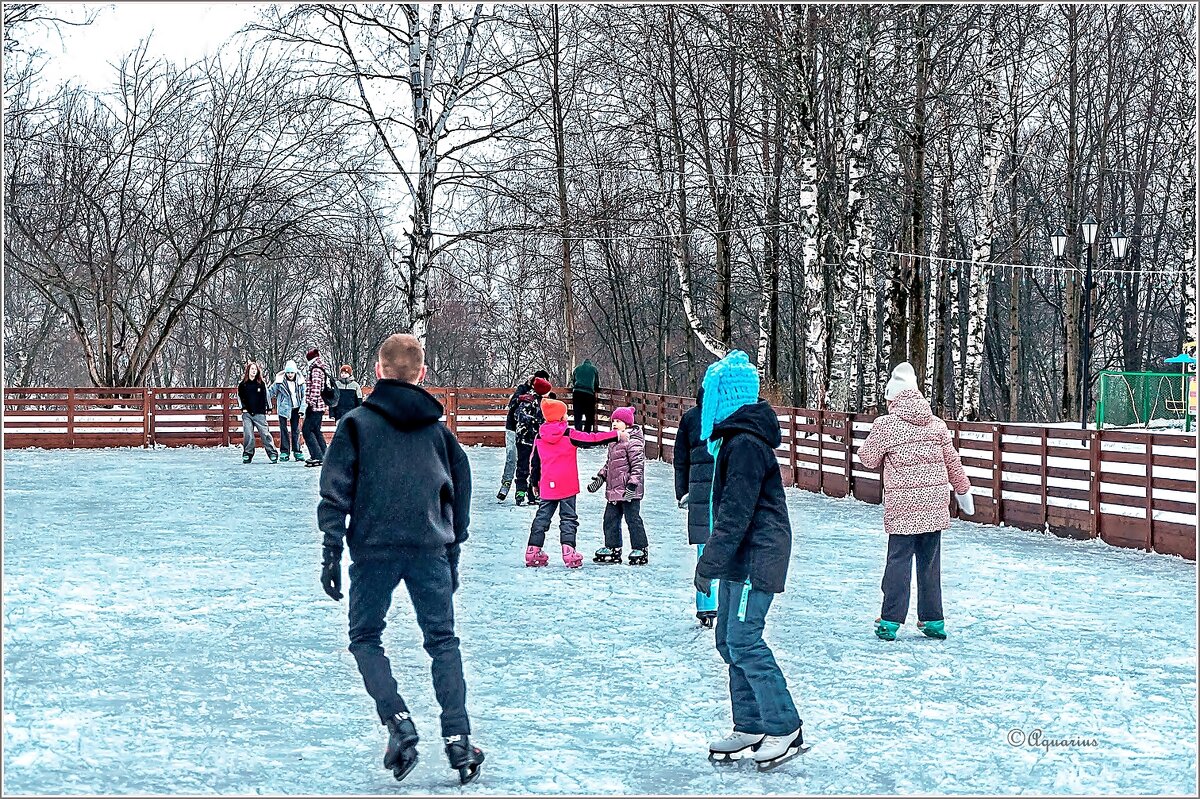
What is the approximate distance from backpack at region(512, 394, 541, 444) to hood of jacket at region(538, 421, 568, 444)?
3559 millimetres

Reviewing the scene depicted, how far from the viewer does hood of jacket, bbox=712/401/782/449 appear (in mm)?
5055

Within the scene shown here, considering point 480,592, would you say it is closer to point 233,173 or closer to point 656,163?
point 656,163

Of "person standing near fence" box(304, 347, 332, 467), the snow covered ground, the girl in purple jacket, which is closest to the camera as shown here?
the snow covered ground

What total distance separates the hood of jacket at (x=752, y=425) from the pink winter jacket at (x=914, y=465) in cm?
255

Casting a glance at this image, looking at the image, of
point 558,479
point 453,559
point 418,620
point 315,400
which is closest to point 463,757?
point 418,620

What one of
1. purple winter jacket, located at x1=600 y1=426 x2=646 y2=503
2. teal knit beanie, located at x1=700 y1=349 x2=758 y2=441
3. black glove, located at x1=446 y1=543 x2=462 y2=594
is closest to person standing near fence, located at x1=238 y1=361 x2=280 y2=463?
purple winter jacket, located at x1=600 y1=426 x2=646 y2=503

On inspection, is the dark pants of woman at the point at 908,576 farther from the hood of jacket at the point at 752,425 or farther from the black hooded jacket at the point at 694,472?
the hood of jacket at the point at 752,425

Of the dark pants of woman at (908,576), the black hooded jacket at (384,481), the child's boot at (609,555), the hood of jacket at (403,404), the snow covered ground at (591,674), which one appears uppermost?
the hood of jacket at (403,404)

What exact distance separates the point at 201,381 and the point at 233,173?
116 feet

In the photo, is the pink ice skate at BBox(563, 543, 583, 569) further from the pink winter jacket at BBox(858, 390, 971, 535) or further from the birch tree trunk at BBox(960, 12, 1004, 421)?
the birch tree trunk at BBox(960, 12, 1004, 421)

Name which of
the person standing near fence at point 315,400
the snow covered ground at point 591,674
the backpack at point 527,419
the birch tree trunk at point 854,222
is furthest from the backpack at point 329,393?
the birch tree trunk at point 854,222

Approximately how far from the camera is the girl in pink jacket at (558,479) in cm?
1023

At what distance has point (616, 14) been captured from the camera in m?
25.6

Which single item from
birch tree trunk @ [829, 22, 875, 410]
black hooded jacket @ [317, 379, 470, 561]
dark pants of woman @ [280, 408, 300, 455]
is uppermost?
birch tree trunk @ [829, 22, 875, 410]
